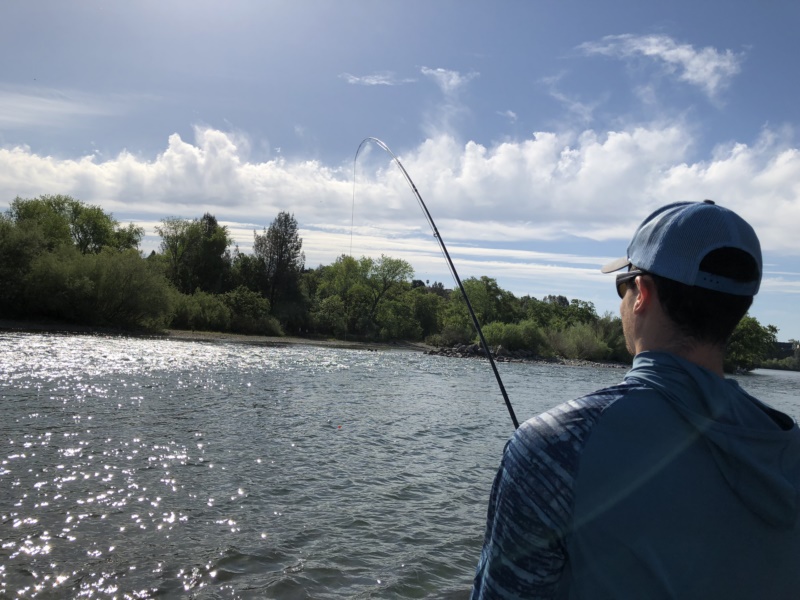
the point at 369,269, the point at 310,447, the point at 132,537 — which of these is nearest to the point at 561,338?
the point at 369,269

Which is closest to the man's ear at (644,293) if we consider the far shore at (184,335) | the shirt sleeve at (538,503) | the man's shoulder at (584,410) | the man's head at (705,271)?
the man's head at (705,271)

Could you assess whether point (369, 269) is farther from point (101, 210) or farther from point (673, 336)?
point (673, 336)

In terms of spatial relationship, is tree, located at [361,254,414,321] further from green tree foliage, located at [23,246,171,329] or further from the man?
the man

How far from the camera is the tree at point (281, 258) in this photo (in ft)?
284

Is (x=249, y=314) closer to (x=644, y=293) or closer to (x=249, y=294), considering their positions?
(x=249, y=294)

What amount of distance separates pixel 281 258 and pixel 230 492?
264ft

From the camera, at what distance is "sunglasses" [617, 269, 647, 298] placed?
1.85m

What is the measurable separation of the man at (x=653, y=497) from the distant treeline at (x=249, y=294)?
181ft

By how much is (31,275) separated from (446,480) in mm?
47675

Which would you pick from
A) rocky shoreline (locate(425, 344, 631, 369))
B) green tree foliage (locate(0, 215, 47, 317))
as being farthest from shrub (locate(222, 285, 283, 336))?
green tree foliage (locate(0, 215, 47, 317))

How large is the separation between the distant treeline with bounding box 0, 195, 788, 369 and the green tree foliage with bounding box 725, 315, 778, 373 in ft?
0.70

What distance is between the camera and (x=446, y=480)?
1202 centimetres

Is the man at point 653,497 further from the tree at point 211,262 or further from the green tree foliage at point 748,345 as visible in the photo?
the green tree foliage at point 748,345

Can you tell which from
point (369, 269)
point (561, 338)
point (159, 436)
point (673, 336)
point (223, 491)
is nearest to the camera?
point (673, 336)
